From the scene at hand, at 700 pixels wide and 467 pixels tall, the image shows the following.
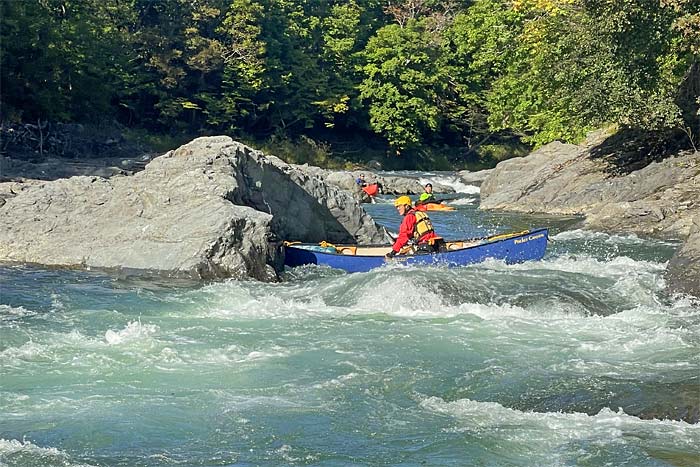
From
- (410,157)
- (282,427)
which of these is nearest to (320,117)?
(410,157)

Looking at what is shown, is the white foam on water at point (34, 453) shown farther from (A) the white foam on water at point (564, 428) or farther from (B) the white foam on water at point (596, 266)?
(B) the white foam on water at point (596, 266)

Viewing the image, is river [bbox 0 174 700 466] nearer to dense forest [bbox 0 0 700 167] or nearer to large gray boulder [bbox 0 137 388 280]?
large gray boulder [bbox 0 137 388 280]

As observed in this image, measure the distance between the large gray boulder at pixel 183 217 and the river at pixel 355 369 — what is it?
64 centimetres

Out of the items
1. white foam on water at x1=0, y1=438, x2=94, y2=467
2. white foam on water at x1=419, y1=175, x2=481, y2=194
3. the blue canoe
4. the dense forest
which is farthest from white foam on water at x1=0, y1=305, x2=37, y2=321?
white foam on water at x1=419, y1=175, x2=481, y2=194

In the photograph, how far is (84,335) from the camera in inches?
442

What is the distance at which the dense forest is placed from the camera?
32969 millimetres

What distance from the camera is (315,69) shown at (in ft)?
156

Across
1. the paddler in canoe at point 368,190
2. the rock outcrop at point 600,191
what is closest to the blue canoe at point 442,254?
the rock outcrop at point 600,191

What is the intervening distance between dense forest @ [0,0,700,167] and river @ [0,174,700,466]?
12890 mm

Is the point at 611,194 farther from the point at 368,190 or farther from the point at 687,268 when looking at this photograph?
the point at 687,268

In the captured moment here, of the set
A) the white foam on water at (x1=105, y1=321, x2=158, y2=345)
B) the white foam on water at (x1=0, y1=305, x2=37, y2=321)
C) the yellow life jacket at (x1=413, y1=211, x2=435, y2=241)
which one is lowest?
the white foam on water at (x1=105, y1=321, x2=158, y2=345)

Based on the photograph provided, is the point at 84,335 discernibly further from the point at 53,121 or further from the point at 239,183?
the point at 53,121

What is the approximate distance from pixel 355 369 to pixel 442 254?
589 cm

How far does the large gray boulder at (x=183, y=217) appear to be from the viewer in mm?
15062
